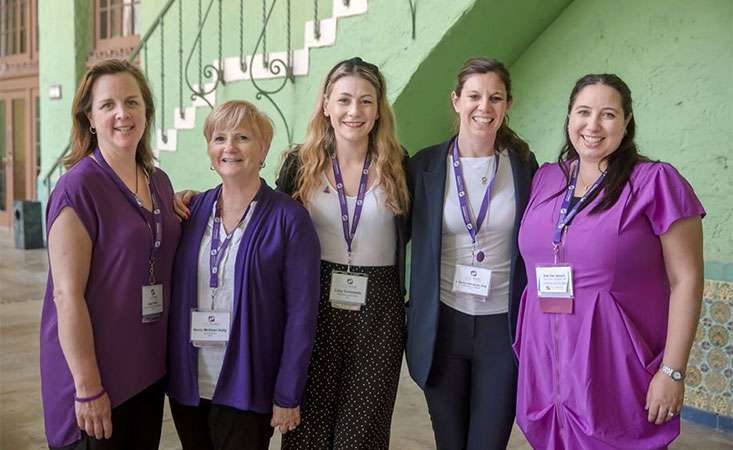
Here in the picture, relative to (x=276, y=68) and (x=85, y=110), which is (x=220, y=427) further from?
(x=276, y=68)

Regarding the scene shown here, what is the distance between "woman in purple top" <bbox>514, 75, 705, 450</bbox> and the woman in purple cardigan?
68 centimetres

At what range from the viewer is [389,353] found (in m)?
2.20

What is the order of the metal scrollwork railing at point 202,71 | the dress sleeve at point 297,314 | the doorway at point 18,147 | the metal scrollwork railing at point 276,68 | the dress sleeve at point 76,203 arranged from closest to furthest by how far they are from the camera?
the dress sleeve at point 76,203, the dress sleeve at point 297,314, the metal scrollwork railing at point 276,68, the metal scrollwork railing at point 202,71, the doorway at point 18,147

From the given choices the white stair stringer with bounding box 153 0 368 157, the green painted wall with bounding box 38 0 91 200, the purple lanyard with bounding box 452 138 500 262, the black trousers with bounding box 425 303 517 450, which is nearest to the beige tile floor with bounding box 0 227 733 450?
the black trousers with bounding box 425 303 517 450

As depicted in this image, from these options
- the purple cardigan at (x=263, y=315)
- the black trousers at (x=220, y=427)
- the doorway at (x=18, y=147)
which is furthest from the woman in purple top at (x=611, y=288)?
the doorway at (x=18, y=147)

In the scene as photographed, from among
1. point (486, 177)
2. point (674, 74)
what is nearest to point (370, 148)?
point (486, 177)

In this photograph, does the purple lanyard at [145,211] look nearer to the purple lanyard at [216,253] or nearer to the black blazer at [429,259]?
the purple lanyard at [216,253]

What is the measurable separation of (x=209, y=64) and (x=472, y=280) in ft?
12.0

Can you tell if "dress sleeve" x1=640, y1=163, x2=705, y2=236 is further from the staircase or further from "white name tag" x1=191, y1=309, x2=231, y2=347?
the staircase

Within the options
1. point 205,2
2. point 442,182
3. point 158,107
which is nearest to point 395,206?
point 442,182

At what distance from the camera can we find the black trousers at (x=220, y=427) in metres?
2.01

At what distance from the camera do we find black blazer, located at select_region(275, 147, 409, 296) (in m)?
2.26

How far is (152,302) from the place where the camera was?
1964 millimetres

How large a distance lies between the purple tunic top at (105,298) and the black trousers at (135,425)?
4 centimetres
